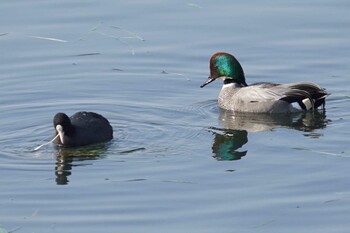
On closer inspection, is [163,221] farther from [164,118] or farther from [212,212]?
[164,118]

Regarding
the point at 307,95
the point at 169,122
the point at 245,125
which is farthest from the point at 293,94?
the point at 169,122

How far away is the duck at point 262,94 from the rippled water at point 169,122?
0.21m

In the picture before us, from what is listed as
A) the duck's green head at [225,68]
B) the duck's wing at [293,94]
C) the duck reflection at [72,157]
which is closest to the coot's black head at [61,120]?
the duck reflection at [72,157]

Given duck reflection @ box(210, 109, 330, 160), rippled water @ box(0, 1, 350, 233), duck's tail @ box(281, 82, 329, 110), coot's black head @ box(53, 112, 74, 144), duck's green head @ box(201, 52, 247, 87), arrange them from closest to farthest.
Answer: rippled water @ box(0, 1, 350, 233) < coot's black head @ box(53, 112, 74, 144) < duck reflection @ box(210, 109, 330, 160) < duck's tail @ box(281, 82, 329, 110) < duck's green head @ box(201, 52, 247, 87)

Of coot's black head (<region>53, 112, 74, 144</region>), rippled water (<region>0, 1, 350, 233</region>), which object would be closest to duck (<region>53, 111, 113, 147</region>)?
coot's black head (<region>53, 112, 74, 144</region>)

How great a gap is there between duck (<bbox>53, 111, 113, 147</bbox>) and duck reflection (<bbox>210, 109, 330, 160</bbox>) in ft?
4.54

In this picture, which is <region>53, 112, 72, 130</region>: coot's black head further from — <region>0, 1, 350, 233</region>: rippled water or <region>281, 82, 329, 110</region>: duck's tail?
<region>281, 82, 329, 110</region>: duck's tail

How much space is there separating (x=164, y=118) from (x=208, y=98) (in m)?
1.65

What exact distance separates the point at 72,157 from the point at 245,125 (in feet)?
9.28

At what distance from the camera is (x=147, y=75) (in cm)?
1817

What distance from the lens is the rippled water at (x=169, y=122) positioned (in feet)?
40.7

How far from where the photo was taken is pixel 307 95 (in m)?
17.1

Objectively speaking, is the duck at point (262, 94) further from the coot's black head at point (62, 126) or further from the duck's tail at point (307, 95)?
the coot's black head at point (62, 126)

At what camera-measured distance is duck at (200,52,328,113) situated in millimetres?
17281
